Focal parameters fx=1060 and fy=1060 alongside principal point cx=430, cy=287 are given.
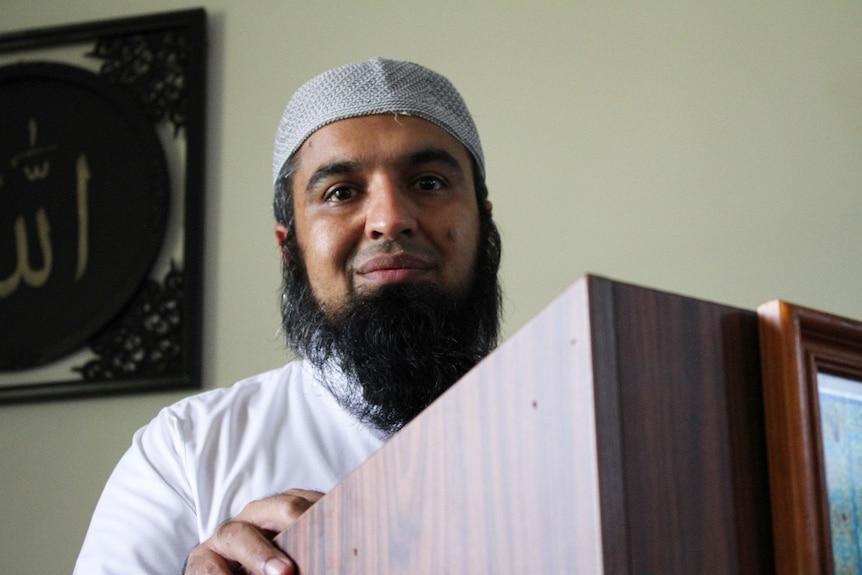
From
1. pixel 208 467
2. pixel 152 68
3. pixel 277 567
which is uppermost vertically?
pixel 152 68

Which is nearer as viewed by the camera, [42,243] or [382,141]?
[382,141]

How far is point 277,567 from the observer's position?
2.51 feet

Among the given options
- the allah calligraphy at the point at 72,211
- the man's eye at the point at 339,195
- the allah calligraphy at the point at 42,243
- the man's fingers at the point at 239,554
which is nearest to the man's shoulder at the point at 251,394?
the man's eye at the point at 339,195

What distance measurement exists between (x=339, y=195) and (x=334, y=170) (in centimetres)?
3

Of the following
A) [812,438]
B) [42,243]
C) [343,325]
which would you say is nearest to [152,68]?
[42,243]

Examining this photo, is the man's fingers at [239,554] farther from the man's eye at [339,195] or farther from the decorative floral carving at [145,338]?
the decorative floral carving at [145,338]

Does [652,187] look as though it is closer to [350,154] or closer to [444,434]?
[350,154]

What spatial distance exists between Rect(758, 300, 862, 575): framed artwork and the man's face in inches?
29.4

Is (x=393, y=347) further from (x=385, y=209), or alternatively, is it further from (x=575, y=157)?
(x=575, y=157)

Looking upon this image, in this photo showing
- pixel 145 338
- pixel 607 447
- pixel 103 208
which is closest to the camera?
pixel 607 447

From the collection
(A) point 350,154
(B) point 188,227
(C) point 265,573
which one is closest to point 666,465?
(C) point 265,573

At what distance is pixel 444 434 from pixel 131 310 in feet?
5.70

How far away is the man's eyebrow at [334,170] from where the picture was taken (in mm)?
1358

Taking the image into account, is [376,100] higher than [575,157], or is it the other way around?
[575,157]
